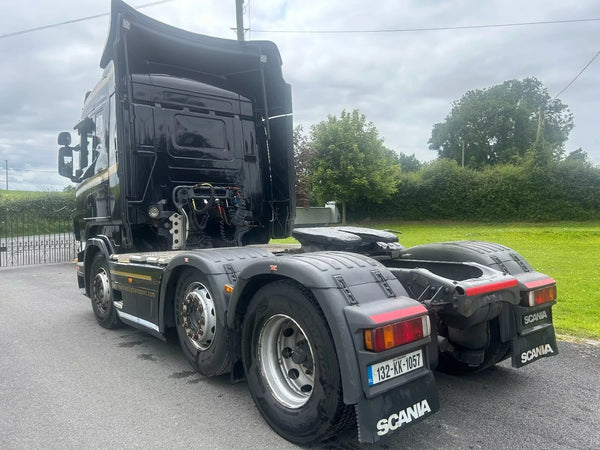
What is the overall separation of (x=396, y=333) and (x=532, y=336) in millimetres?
1666

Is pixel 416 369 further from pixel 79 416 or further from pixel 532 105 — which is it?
pixel 532 105

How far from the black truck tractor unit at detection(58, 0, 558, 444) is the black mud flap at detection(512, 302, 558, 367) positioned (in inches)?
0.6

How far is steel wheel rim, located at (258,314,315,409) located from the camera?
328cm

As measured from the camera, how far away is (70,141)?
714 cm

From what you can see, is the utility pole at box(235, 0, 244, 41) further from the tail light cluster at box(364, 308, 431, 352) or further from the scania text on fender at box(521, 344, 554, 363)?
the tail light cluster at box(364, 308, 431, 352)

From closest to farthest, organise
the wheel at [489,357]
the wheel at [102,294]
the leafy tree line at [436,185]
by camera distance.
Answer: the wheel at [489,357]
the wheel at [102,294]
the leafy tree line at [436,185]

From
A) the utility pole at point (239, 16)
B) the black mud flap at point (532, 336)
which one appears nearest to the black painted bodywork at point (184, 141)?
the black mud flap at point (532, 336)

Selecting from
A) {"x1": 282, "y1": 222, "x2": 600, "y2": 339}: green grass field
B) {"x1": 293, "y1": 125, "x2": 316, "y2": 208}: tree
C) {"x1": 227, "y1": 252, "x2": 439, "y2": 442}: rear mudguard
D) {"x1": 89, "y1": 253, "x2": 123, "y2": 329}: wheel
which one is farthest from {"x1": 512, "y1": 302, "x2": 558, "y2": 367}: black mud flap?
{"x1": 293, "y1": 125, "x2": 316, "y2": 208}: tree

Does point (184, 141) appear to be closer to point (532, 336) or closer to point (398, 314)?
point (398, 314)

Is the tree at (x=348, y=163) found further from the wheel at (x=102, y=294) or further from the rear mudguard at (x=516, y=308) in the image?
the rear mudguard at (x=516, y=308)

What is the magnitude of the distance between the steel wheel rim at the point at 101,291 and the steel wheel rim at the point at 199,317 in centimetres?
223

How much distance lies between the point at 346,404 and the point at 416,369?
19.3 inches

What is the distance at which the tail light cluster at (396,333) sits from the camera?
2691 mm

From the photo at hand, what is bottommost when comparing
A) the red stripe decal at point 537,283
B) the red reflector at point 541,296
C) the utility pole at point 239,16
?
the red reflector at point 541,296
